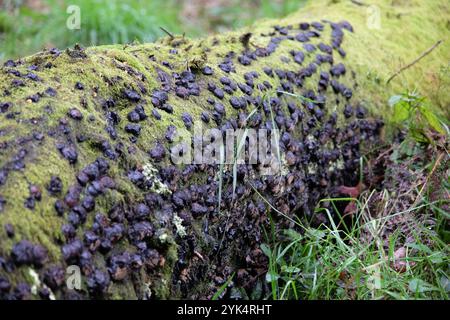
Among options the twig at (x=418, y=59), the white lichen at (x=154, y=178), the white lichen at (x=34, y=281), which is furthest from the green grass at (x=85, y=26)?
the white lichen at (x=34, y=281)

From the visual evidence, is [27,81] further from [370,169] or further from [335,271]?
[370,169]

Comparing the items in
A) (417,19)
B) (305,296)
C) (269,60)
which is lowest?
(305,296)

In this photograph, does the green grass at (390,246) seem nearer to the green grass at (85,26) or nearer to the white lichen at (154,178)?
the white lichen at (154,178)

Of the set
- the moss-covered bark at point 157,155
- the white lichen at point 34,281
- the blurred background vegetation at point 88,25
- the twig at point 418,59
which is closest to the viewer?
the white lichen at point 34,281

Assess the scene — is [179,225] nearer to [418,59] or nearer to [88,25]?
[418,59]

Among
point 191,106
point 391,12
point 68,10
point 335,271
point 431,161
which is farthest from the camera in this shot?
point 68,10

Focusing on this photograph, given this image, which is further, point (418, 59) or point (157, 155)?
point (418, 59)

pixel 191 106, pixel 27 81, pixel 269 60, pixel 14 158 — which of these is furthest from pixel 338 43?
pixel 14 158

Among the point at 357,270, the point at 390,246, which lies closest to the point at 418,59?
the point at 390,246

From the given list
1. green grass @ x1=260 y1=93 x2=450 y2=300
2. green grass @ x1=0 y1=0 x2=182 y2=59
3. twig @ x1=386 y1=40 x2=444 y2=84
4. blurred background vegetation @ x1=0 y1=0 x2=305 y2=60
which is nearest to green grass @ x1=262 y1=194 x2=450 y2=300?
green grass @ x1=260 y1=93 x2=450 y2=300
